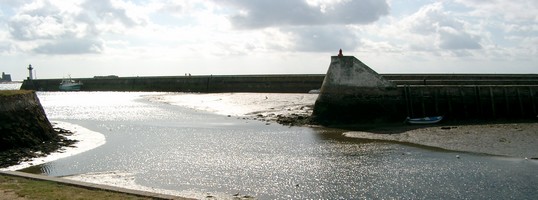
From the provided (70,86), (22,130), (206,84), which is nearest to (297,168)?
(22,130)

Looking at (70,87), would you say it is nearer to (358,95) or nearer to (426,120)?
(358,95)

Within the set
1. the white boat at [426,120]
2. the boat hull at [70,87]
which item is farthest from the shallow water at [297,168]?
the boat hull at [70,87]

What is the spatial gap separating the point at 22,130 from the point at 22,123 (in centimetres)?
44

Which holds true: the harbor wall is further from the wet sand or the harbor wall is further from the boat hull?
the wet sand

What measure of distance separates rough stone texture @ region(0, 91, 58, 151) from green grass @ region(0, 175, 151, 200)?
8.08m

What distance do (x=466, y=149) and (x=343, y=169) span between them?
6.86m

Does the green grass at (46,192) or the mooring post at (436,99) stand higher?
the mooring post at (436,99)

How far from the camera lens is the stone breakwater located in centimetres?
1917

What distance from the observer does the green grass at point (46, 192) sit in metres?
10.7

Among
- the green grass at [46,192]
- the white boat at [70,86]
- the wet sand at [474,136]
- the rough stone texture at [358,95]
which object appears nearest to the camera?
the green grass at [46,192]

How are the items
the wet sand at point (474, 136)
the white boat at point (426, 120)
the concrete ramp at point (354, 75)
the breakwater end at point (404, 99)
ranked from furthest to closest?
1. the concrete ramp at point (354, 75)
2. the breakwater end at point (404, 99)
3. the white boat at point (426, 120)
4. the wet sand at point (474, 136)

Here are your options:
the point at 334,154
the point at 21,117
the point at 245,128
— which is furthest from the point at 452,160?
the point at 21,117

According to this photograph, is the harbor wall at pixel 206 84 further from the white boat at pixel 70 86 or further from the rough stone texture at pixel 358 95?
the rough stone texture at pixel 358 95

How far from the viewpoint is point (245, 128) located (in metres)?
30.2
